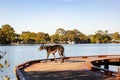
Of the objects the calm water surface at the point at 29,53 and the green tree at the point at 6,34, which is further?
the green tree at the point at 6,34

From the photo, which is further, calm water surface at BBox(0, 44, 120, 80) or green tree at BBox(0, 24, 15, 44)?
green tree at BBox(0, 24, 15, 44)

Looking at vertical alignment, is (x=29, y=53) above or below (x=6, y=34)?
below

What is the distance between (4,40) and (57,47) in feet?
447

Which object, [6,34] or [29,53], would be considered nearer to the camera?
[29,53]

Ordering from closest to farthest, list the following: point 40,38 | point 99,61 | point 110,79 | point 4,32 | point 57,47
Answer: point 110,79 → point 57,47 → point 99,61 → point 4,32 → point 40,38

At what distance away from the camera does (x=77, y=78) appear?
16641 mm

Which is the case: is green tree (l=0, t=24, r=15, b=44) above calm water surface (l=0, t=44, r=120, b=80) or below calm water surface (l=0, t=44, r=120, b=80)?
above

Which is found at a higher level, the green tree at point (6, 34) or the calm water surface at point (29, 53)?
the green tree at point (6, 34)

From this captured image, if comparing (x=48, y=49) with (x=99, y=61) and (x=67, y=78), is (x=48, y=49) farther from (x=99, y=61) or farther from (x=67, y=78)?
(x=67, y=78)

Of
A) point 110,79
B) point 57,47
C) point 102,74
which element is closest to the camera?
point 110,79

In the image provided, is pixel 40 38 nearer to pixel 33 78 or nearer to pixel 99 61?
pixel 99 61

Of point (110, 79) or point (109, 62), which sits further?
point (109, 62)

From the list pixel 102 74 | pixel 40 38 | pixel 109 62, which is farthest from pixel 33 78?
pixel 40 38

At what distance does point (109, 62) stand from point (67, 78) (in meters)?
17.1
